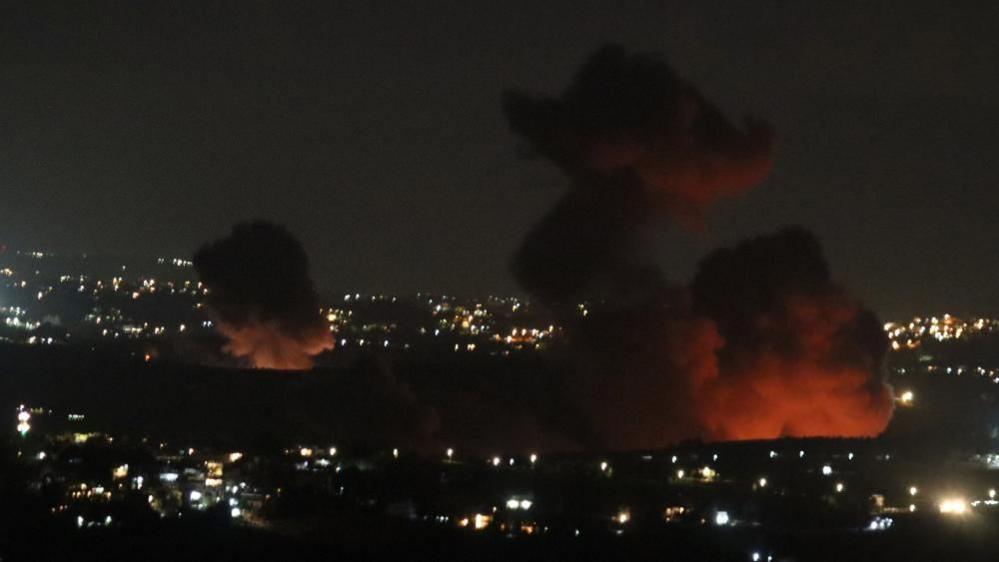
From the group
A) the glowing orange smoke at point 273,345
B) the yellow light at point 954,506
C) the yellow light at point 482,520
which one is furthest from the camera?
the glowing orange smoke at point 273,345

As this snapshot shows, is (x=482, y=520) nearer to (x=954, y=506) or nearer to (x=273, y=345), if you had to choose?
(x=954, y=506)

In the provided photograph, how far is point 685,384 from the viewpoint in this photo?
73.2 meters

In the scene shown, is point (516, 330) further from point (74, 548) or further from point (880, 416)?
point (74, 548)

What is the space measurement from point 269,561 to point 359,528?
20.1 ft

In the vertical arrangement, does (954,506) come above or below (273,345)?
below

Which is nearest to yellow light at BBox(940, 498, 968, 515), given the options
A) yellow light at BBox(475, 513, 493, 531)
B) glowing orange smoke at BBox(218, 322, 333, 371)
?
yellow light at BBox(475, 513, 493, 531)

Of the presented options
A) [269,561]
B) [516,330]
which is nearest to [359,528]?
[269,561]

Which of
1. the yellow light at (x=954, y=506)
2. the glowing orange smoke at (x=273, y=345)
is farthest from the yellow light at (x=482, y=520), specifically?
the glowing orange smoke at (x=273, y=345)

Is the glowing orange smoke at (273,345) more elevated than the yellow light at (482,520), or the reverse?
the glowing orange smoke at (273,345)

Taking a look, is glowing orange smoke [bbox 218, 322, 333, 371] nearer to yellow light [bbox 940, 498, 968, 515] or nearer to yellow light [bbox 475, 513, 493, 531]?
yellow light [bbox 475, 513, 493, 531]

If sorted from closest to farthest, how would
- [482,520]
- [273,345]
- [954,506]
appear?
1. [482,520]
2. [954,506]
3. [273,345]

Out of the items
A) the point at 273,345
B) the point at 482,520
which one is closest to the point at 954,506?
the point at 482,520

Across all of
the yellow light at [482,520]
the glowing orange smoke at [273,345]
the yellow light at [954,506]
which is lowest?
the yellow light at [482,520]

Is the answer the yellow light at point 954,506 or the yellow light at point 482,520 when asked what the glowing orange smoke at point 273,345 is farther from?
the yellow light at point 954,506
